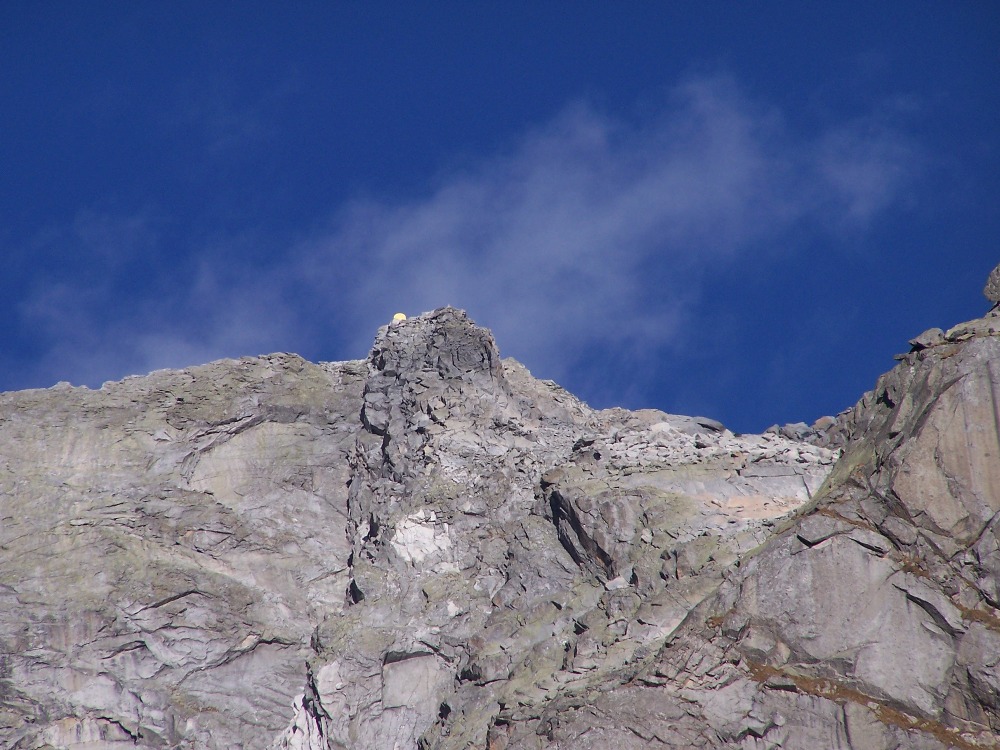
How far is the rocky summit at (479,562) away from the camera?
40.5 m

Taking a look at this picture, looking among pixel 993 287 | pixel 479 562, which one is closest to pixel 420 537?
pixel 479 562

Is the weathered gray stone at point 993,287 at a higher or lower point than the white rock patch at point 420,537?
higher

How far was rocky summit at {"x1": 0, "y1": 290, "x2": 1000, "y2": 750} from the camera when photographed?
40.5m

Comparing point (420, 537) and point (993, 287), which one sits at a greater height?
point (993, 287)

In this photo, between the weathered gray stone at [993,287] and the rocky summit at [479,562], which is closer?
the rocky summit at [479,562]

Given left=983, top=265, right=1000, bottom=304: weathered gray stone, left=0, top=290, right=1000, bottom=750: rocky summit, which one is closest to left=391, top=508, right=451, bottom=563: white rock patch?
left=0, top=290, right=1000, bottom=750: rocky summit

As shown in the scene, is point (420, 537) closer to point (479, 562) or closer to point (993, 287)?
point (479, 562)

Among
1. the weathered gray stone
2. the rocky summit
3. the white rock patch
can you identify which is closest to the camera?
the rocky summit

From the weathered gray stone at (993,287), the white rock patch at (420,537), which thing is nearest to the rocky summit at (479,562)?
the white rock patch at (420,537)

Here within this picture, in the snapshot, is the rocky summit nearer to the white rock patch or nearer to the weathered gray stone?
the white rock patch

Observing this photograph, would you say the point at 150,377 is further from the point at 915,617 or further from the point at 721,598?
the point at 915,617

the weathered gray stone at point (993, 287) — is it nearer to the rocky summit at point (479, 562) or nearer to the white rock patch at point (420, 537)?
the rocky summit at point (479, 562)

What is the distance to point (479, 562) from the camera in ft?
176

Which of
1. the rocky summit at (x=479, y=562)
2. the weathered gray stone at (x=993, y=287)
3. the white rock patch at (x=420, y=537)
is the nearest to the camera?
the rocky summit at (x=479, y=562)
